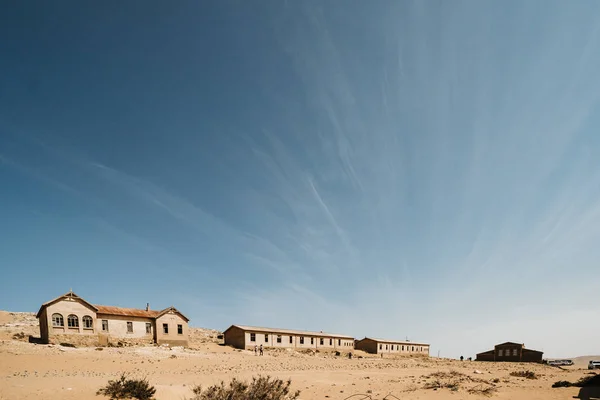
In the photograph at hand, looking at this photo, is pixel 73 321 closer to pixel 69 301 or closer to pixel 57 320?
pixel 57 320

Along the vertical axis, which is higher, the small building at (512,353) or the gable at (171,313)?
the gable at (171,313)

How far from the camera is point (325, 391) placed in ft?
51.0

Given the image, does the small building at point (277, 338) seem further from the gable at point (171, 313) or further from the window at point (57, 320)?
the window at point (57, 320)

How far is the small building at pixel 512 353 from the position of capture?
201ft

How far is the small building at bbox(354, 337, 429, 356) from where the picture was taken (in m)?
63.7

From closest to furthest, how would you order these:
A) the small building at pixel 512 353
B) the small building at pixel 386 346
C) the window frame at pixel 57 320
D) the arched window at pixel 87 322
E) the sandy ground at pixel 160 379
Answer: the sandy ground at pixel 160 379 < the window frame at pixel 57 320 < the arched window at pixel 87 322 < the small building at pixel 512 353 < the small building at pixel 386 346

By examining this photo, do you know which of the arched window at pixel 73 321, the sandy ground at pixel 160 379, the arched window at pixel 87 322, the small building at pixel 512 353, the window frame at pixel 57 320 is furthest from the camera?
the small building at pixel 512 353

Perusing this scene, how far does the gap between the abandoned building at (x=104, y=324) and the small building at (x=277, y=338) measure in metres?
8.78

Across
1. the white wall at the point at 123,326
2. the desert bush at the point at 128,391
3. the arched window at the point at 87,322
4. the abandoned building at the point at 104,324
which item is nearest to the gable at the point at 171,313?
the abandoned building at the point at 104,324

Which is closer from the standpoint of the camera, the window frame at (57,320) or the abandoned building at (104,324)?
the window frame at (57,320)

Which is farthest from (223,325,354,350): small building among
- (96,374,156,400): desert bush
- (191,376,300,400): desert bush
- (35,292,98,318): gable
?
(191,376,300,400): desert bush

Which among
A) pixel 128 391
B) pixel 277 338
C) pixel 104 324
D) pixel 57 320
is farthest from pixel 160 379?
pixel 277 338

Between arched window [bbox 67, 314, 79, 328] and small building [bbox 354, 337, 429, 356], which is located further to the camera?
small building [bbox 354, 337, 429, 356]

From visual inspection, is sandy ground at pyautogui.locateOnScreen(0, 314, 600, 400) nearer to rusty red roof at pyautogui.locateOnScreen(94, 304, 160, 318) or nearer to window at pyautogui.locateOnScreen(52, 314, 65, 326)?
window at pyautogui.locateOnScreen(52, 314, 65, 326)
